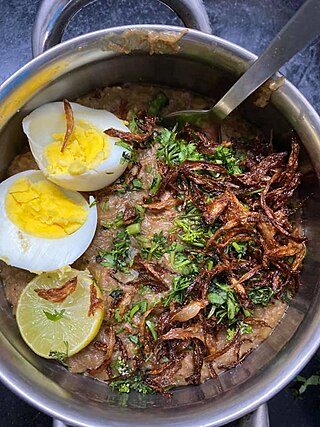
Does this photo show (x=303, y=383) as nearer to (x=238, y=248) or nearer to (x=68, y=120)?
(x=238, y=248)

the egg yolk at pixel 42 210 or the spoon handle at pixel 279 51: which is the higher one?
the spoon handle at pixel 279 51

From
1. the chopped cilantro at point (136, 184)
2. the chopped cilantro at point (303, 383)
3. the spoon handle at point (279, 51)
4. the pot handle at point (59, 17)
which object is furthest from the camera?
the chopped cilantro at point (303, 383)

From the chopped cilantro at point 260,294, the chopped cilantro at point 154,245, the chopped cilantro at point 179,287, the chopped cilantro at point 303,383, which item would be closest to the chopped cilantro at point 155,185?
the chopped cilantro at point 154,245

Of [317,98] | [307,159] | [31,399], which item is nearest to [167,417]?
[31,399]

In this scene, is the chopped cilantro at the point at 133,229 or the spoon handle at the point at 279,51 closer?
the spoon handle at the point at 279,51

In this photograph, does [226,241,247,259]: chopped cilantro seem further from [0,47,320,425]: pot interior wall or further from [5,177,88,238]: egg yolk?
[5,177,88,238]: egg yolk

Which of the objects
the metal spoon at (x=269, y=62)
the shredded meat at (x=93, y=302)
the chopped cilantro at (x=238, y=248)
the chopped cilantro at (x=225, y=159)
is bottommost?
the shredded meat at (x=93, y=302)

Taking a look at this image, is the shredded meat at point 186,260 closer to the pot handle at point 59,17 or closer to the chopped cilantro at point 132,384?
the chopped cilantro at point 132,384
